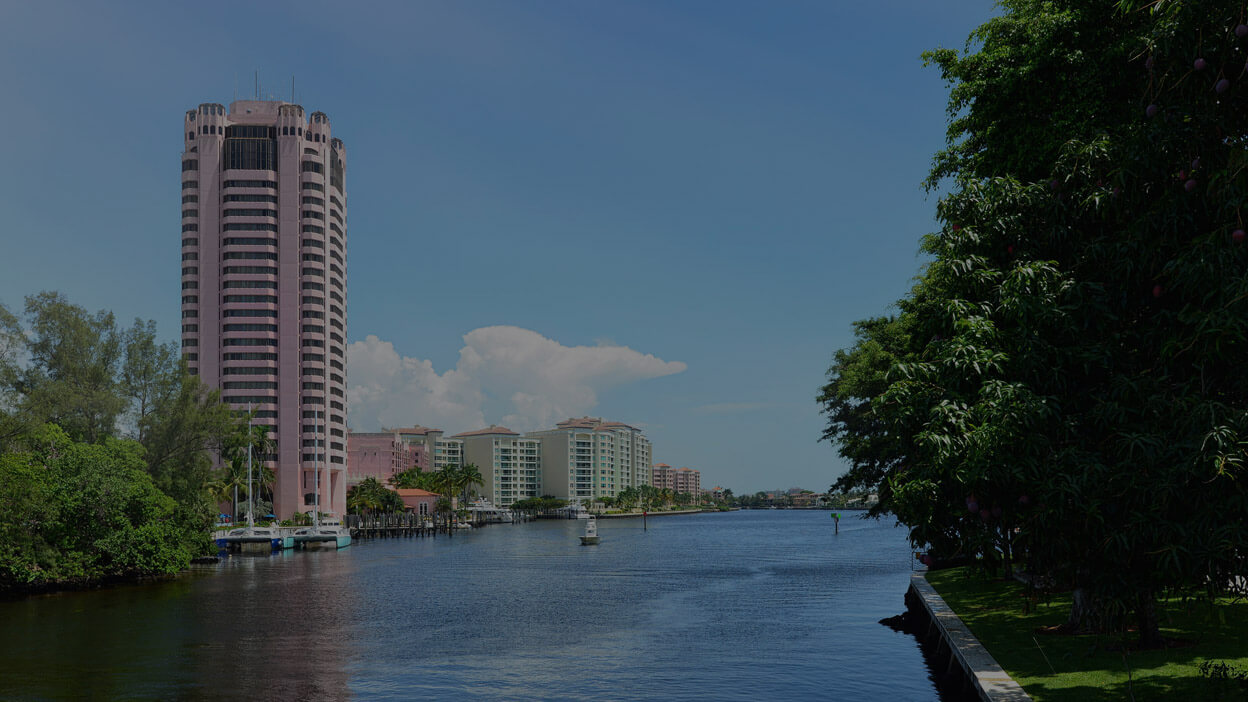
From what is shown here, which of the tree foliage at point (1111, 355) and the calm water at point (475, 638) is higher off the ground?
the tree foliage at point (1111, 355)

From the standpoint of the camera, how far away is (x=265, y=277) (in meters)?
163

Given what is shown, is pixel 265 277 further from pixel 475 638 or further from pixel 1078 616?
pixel 1078 616

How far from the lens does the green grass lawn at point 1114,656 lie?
17.6 m

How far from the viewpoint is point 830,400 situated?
221ft

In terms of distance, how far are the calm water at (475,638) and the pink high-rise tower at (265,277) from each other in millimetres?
91300

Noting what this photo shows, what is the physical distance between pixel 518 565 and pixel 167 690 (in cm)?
6088

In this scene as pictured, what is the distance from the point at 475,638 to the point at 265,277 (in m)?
137

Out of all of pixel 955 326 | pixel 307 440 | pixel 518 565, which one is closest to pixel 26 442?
pixel 518 565

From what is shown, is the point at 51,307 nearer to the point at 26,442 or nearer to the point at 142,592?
the point at 26,442

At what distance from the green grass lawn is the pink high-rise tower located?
487 ft

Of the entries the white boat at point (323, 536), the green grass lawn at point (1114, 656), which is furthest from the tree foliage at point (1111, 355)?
the white boat at point (323, 536)

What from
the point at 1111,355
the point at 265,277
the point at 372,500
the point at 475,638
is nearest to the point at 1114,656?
the point at 1111,355

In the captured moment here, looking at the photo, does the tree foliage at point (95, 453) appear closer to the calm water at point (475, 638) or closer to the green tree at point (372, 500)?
the calm water at point (475, 638)

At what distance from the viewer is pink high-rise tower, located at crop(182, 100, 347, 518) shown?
532ft
